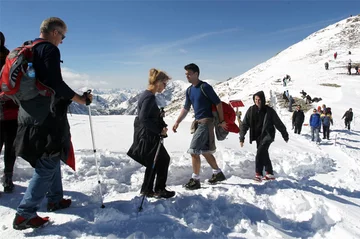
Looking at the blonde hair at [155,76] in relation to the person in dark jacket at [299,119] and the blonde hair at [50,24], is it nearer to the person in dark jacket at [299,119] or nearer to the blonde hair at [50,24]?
the blonde hair at [50,24]

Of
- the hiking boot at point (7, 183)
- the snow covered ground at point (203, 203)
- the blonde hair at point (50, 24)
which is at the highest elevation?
the blonde hair at point (50, 24)

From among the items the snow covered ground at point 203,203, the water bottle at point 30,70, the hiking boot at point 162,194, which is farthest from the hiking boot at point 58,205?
the water bottle at point 30,70

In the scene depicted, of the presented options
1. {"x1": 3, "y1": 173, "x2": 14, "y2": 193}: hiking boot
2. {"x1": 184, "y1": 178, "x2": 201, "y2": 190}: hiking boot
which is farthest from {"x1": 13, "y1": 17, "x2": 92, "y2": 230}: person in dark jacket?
{"x1": 184, "y1": 178, "x2": 201, "y2": 190}: hiking boot

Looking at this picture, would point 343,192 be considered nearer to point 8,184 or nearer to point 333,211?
point 333,211

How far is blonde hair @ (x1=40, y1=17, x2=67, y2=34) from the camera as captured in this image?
3250 millimetres

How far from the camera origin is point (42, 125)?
3197 millimetres

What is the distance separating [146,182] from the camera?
4.36 metres

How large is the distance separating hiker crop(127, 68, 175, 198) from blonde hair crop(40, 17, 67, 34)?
1.56 metres

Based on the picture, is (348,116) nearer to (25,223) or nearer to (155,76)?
(155,76)

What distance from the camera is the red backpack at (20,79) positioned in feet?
9.83

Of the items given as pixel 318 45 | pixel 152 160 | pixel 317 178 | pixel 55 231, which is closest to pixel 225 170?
pixel 317 178

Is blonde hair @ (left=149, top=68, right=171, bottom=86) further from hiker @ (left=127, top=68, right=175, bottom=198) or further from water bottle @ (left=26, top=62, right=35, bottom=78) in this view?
water bottle @ (left=26, top=62, right=35, bottom=78)

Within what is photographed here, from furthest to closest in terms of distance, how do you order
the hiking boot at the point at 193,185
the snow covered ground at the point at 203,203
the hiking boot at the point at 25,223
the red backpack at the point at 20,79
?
the hiking boot at the point at 193,185, the snow covered ground at the point at 203,203, the hiking boot at the point at 25,223, the red backpack at the point at 20,79

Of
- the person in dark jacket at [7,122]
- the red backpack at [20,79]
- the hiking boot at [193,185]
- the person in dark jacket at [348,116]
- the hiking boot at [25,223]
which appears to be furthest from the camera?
the person in dark jacket at [348,116]
